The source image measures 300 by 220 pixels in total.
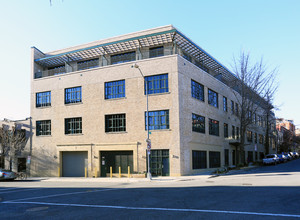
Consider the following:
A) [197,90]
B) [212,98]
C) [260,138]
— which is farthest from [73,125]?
[260,138]

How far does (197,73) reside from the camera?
32906 mm

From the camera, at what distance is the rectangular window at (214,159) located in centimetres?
3494

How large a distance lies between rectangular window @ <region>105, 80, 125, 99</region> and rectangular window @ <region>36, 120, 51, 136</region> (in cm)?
896

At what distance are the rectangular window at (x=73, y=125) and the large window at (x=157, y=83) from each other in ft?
30.8

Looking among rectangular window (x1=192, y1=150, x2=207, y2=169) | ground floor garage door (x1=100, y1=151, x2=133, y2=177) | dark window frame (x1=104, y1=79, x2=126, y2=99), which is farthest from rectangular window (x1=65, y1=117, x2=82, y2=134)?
rectangular window (x1=192, y1=150, x2=207, y2=169)

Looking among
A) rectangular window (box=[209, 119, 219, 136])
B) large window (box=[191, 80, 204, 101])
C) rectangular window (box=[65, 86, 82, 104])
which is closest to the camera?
large window (box=[191, 80, 204, 101])

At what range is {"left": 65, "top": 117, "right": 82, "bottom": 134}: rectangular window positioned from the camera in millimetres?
33219

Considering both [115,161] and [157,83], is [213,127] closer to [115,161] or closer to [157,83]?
[157,83]

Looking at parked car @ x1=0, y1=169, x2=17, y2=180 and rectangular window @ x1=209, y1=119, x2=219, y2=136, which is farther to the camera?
rectangular window @ x1=209, y1=119, x2=219, y2=136

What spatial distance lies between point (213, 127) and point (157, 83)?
1107 cm

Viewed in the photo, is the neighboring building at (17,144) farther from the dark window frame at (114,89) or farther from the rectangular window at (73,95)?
the dark window frame at (114,89)

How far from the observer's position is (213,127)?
119 ft

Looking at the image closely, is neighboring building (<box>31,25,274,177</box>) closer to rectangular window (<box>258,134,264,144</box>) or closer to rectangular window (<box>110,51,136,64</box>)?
rectangular window (<box>110,51,136,64</box>)
